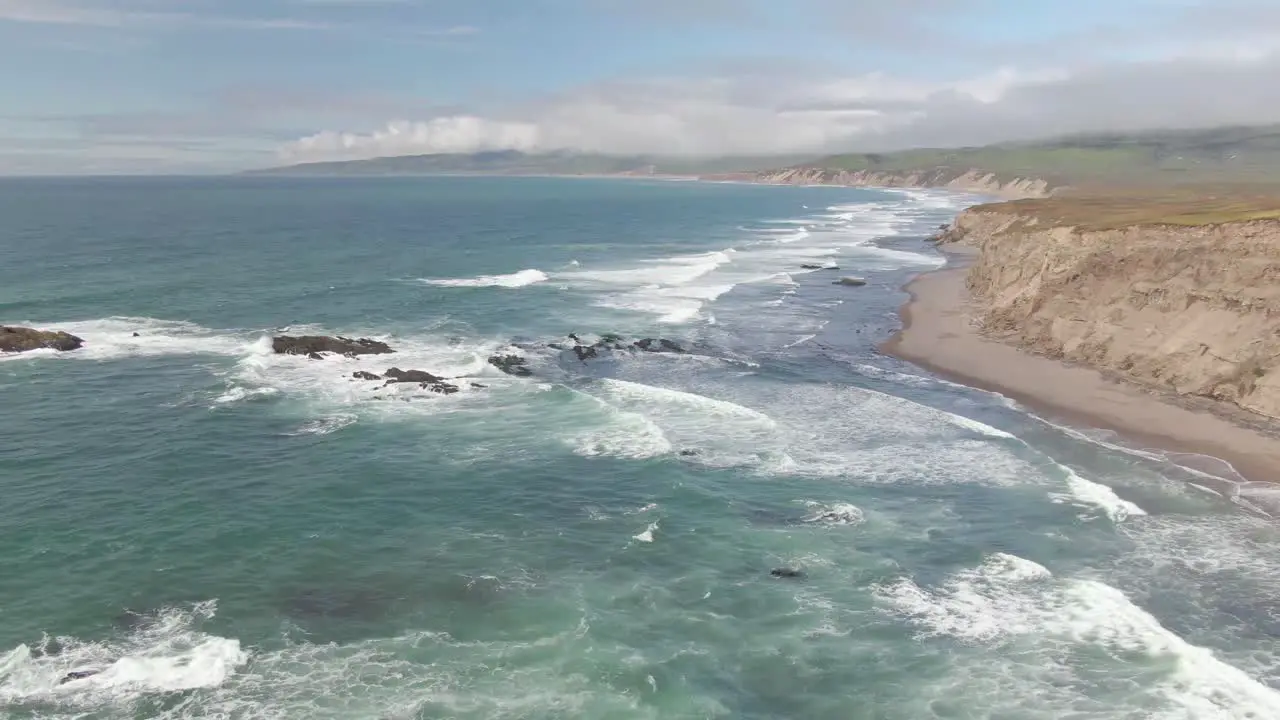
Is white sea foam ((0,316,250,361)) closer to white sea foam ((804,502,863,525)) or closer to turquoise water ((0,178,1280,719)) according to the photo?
turquoise water ((0,178,1280,719))

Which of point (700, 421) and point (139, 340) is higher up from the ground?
point (139, 340)

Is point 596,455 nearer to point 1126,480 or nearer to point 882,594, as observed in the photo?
point 882,594

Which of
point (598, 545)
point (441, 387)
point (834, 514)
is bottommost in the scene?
point (598, 545)

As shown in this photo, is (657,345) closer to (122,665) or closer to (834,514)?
(834,514)

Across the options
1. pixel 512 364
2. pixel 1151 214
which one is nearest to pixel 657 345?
pixel 512 364

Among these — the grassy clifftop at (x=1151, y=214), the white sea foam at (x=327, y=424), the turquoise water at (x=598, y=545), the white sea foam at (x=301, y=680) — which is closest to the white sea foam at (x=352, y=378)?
the white sea foam at (x=327, y=424)

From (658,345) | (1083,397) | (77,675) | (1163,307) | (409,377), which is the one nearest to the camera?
(77,675)

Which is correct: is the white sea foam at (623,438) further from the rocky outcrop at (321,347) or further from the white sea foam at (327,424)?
the rocky outcrop at (321,347)
